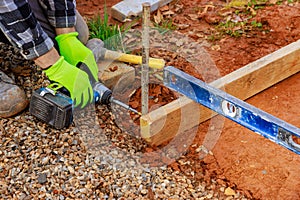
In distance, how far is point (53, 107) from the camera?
3.08 meters

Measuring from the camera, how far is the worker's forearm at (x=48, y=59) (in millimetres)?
3047

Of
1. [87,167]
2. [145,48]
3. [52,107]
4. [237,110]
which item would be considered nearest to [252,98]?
[237,110]

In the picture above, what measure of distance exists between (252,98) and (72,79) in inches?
49.1

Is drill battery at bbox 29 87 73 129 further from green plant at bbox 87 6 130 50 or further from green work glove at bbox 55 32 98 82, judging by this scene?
green plant at bbox 87 6 130 50

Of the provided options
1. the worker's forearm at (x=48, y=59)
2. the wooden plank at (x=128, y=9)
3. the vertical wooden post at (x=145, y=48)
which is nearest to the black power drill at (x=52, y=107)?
the worker's forearm at (x=48, y=59)

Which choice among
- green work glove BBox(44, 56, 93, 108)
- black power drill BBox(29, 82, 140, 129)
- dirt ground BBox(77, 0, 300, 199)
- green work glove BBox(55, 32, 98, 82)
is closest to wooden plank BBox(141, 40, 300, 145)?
dirt ground BBox(77, 0, 300, 199)

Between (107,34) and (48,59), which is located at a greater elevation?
(48,59)

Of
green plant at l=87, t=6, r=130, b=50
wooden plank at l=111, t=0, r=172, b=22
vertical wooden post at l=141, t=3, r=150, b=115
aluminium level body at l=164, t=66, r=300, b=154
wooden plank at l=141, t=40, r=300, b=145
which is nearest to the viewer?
aluminium level body at l=164, t=66, r=300, b=154

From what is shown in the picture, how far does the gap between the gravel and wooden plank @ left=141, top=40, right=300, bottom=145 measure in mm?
167

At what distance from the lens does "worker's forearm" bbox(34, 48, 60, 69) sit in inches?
120

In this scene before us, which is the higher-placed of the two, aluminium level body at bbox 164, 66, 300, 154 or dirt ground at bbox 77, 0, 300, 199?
aluminium level body at bbox 164, 66, 300, 154

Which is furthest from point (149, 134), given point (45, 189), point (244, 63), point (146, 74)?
point (244, 63)

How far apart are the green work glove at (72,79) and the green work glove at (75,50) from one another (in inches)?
6.4

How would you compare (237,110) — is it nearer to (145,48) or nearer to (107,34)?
(145,48)
